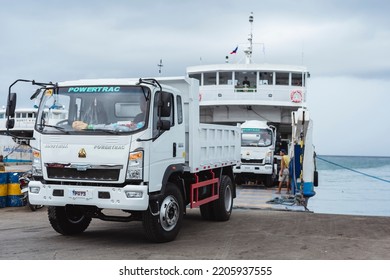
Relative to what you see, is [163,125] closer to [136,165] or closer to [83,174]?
[136,165]

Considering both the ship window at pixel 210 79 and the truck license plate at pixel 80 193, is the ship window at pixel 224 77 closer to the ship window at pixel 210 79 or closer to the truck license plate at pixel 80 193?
the ship window at pixel 210 79

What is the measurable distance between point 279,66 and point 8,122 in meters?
19.6

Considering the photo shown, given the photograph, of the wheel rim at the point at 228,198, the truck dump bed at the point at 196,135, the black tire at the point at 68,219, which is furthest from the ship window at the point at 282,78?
the black tire at the point at 68,219

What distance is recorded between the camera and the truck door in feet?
24.5

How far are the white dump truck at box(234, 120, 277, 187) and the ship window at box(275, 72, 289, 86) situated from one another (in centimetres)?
566

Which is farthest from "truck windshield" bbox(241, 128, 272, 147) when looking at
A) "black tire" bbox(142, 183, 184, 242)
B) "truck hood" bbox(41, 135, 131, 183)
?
"truck hood" bbox(41, 135, 131, 183)

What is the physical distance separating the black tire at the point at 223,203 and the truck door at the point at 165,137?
2.37 metres

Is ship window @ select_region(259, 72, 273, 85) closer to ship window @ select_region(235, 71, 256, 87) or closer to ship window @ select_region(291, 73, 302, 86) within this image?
ship window @ select_region(235, 71, 256, 87)

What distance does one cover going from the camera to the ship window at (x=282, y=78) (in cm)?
2594

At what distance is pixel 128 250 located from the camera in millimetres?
7422

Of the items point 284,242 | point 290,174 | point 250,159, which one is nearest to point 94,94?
point 284,242

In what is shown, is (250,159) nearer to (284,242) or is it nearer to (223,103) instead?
(223,103)

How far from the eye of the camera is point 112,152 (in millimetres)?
7273
